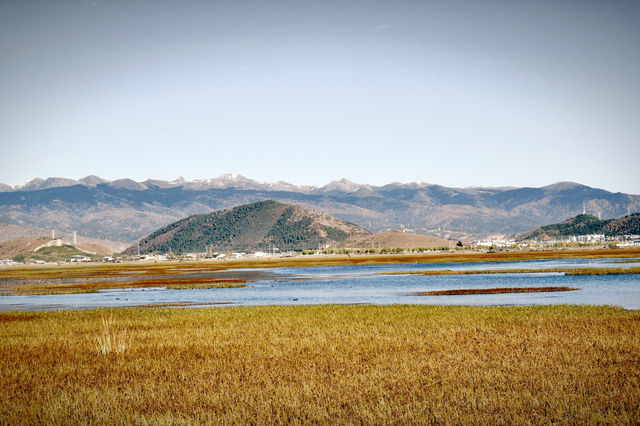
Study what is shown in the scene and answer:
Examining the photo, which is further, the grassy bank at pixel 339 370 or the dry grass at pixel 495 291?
the dry grass at pixel 495 291

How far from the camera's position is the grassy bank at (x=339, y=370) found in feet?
57.3

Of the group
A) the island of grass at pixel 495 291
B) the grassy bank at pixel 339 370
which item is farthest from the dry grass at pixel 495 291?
the grassy bank at pixel 339 370

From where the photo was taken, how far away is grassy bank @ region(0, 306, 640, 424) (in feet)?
57.3

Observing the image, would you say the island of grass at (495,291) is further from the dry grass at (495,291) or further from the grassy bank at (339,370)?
the grassy bank at (339,370)

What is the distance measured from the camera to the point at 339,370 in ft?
75.4

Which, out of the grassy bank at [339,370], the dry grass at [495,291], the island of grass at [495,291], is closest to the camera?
the grassy bank at [339,370]

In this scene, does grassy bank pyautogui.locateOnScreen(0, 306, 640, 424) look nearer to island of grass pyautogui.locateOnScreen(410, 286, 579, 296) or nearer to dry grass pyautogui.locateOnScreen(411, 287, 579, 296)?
island of grass pyautogui.locateOnScreen(410, 286, 579, 296)

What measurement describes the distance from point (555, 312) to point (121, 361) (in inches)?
984

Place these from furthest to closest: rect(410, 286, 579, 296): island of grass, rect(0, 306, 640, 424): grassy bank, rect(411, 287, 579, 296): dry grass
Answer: rect(411, 287, 579, 296): dry grass, rect(410, 286, 579, 296): island of grass, rect(0, 306, 640, 424): grassy bank

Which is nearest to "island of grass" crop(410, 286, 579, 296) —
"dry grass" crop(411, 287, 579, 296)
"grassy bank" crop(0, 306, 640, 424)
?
"dry grass" crop(411, 287, 579, 296)

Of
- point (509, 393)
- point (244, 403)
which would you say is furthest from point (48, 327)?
point (509, 393)

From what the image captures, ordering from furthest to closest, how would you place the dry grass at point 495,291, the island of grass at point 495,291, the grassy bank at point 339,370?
the dry grass at point 495,291, the island of grass at point 495,291, the grassy bank at point 339,370

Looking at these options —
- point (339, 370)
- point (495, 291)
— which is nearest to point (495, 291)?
point (495, 291)

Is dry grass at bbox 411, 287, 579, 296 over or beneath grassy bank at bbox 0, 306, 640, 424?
beneath
